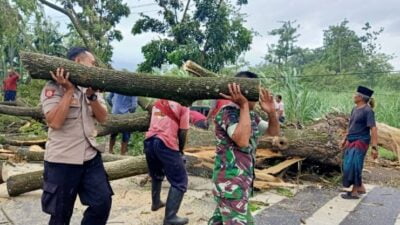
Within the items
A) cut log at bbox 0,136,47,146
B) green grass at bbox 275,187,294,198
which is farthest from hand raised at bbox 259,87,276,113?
cut log at bbox 0,136,47,146

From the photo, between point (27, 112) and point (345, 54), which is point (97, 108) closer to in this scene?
point (27, 112)

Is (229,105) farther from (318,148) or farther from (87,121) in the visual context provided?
(318,148)

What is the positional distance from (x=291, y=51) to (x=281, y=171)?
43689 mm

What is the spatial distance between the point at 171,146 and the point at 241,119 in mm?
1547

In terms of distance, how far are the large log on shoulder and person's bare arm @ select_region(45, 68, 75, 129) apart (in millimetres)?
66

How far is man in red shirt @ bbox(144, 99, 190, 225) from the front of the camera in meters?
4.38

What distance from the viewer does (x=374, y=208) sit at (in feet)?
18.7

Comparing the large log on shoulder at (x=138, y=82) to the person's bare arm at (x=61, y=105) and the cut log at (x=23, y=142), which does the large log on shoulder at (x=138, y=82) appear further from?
the cut log at (x=23, y=142)

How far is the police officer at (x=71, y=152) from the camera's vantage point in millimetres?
3133

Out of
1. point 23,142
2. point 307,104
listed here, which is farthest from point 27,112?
point 307,104

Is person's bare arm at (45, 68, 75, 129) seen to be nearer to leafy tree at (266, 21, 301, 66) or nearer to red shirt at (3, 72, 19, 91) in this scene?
red shirt at (3, 72, 19, 91)

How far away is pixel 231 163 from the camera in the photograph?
324 centimetres

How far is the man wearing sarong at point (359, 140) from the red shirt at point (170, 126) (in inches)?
114

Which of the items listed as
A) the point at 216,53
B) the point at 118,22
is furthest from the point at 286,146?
the point at 118,22
